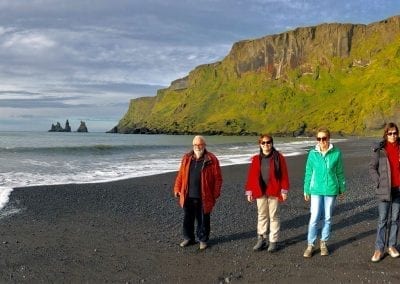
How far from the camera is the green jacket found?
729 centimetres

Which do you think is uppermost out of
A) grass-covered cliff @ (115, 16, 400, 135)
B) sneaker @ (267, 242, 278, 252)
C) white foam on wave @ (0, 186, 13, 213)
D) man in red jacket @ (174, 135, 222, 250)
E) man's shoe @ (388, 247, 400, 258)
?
grass-covered cliff @ (115, 16, 400, 135)

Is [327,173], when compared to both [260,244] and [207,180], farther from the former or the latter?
[207,180]

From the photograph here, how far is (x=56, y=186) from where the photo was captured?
15484 mm

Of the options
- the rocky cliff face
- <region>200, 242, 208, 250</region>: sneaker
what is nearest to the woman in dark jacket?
<region>200, 242, 208, 250</region>: sneaker

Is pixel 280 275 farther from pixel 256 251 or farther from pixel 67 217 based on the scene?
pixel 67 217

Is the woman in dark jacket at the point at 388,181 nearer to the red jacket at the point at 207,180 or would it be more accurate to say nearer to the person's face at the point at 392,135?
the person's face at the point at 392,135

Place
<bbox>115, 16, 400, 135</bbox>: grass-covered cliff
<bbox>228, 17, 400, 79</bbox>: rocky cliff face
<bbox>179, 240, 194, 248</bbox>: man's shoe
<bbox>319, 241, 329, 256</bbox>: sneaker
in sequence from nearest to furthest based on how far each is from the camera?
<bbox>319, 241, 329, 256</bbox>: sneaker → <bbox>179, 240, 194, 248</bbox>: man's shoe → <bbox>115, 16, 400, 135</bbox>: grass-covered cliff → <bbox>228, 17, 400, 79</bbox>: rocky cliff face

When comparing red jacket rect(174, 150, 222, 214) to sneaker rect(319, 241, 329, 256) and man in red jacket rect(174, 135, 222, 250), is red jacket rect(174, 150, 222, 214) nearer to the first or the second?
man in red jacket rect(174, 135, 222, 250)

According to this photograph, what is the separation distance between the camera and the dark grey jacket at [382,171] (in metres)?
6.90

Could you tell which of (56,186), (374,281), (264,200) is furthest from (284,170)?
(56,186)

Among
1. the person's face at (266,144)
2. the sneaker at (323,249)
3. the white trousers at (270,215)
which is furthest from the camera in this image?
the white trousers at (270,215)

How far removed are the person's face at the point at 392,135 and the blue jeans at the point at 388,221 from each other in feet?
2.97

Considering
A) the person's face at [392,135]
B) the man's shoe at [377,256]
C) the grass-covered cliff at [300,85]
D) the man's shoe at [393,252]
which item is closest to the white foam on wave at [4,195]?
the man's shoe at [377,256]

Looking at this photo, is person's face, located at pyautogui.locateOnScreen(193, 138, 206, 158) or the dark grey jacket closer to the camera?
the dark grey jacket
